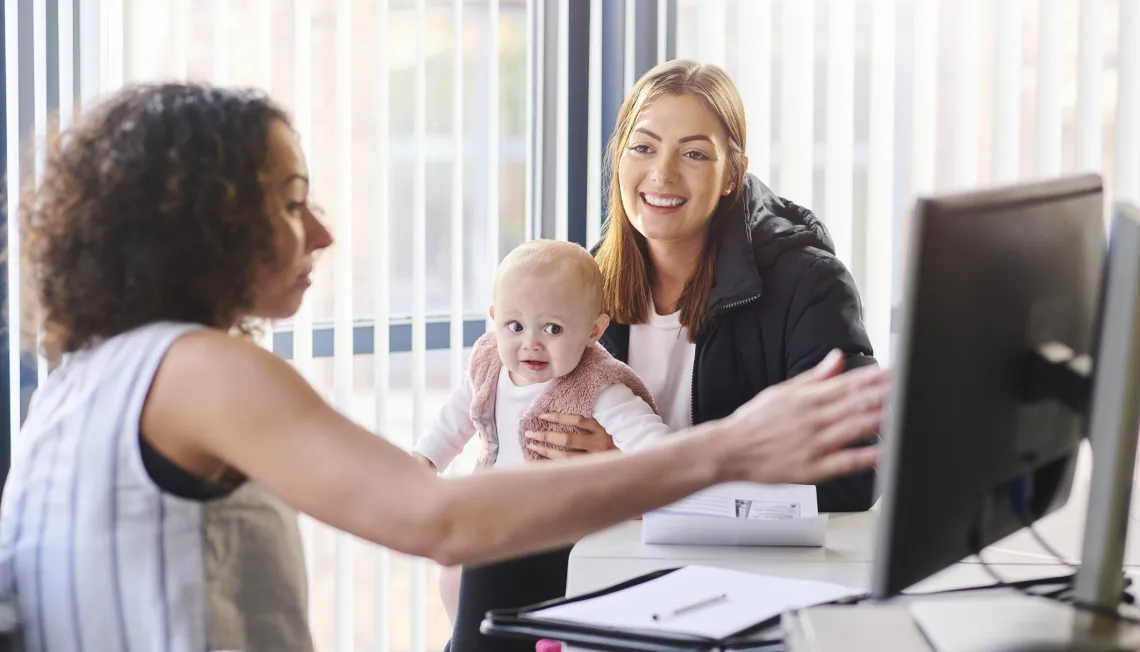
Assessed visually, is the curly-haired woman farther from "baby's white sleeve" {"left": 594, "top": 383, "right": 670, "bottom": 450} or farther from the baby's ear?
the baby's ear

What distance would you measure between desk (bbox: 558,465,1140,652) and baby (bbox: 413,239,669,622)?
16.0 inches

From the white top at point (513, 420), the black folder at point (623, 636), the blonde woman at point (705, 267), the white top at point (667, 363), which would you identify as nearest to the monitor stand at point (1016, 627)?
the black folder at point (623, 636)

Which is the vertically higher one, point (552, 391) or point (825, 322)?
point (825, 322)

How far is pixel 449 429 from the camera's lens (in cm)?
237

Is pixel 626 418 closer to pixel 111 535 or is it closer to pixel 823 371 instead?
pixel 823 371

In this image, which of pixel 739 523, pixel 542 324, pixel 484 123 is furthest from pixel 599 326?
pixel 484 123

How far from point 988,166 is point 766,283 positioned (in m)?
1.14

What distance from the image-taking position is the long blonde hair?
243 cm

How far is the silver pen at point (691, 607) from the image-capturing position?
50.4 inches

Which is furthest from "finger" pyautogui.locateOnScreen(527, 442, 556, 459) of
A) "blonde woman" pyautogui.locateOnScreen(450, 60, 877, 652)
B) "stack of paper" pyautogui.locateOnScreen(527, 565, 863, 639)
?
"stack of paper" pyautogui.locateOnScreen(527, 565, 863, 639)

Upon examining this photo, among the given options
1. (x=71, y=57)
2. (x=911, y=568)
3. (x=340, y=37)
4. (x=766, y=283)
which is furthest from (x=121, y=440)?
(x=340, y=37)

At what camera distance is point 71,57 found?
2.60 metres

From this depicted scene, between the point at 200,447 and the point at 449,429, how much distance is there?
1.23m

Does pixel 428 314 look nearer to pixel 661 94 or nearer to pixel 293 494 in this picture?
pixel 661 94
